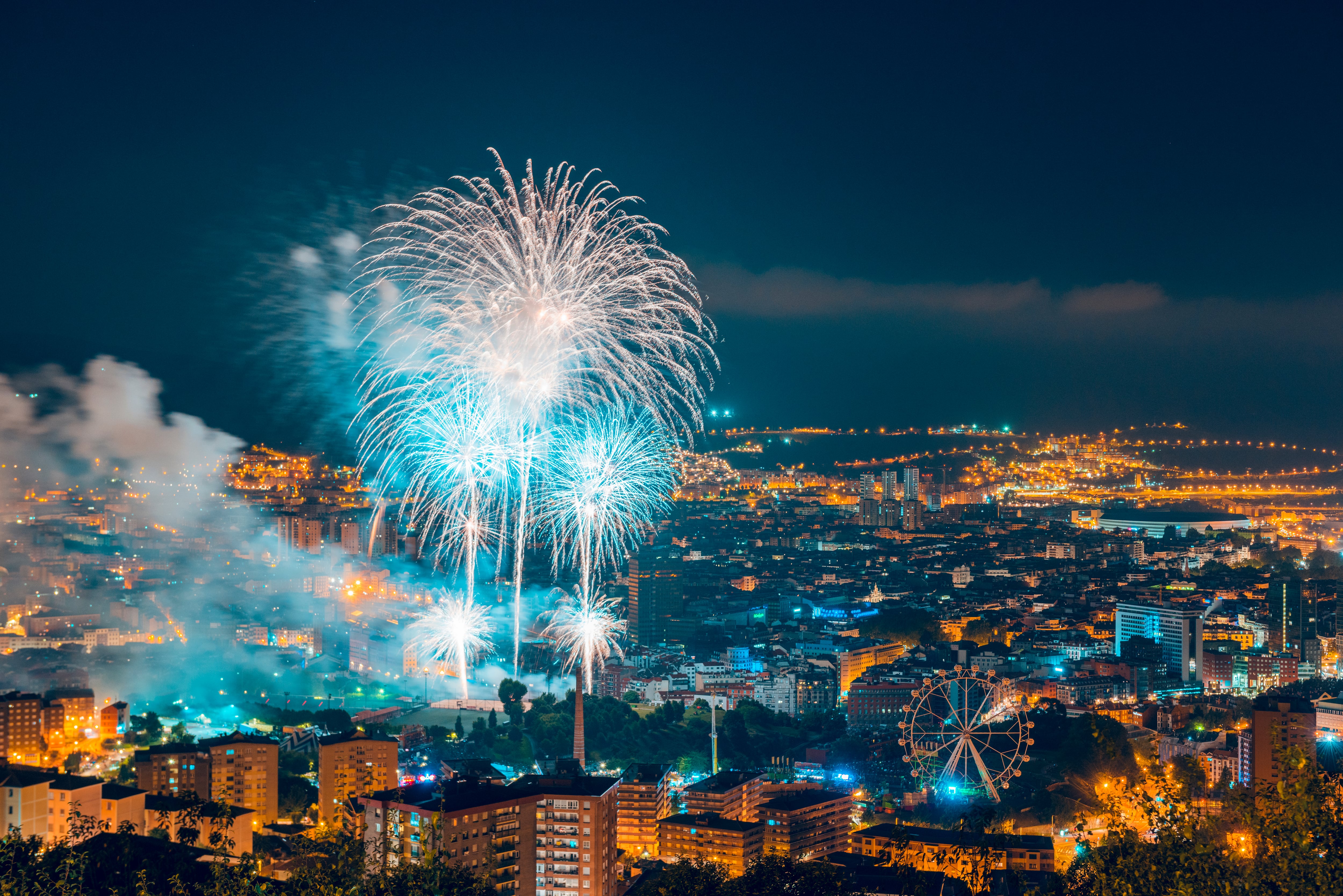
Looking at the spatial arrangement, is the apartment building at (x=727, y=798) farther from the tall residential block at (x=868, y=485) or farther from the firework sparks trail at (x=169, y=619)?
the tall residential block at (x=868, y=485)

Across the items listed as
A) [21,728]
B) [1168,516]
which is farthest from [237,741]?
[1168,516]

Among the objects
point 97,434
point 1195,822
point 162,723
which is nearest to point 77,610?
point 97,434

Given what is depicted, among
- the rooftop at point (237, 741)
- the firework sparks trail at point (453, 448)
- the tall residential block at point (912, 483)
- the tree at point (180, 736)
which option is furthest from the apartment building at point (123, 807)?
the tall residential block at point (912, 483)

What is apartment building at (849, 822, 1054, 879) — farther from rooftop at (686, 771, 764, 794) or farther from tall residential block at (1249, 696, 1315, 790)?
tall residential block at (1249, 696, 1315, 790)

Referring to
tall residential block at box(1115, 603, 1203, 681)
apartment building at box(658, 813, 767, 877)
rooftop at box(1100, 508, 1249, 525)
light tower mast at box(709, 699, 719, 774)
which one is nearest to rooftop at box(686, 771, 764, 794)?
apartment building at box(658, 813, 767, 877)

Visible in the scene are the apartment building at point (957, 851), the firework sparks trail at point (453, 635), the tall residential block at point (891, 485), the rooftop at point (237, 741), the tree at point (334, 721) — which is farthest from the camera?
the tall residential block at point (891, 485)
